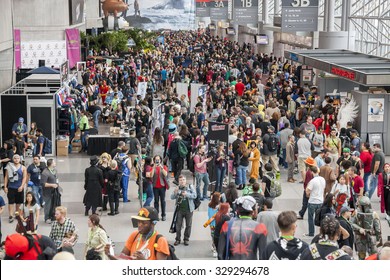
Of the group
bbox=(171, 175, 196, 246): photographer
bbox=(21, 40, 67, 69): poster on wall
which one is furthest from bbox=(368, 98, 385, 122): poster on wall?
bbox=(21, 40, 67, 69): poster on wall

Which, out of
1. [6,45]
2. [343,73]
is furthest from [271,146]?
[6,45]

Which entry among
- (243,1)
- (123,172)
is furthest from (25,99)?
(243,1)

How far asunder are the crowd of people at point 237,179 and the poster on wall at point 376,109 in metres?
1.05

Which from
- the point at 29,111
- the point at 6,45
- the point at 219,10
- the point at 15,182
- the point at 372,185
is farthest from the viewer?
the point at 219,10

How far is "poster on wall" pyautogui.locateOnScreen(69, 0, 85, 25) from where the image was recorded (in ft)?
143

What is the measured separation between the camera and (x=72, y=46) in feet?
136

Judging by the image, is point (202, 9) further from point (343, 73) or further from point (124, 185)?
point (124, 185)

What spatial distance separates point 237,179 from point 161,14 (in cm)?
5635

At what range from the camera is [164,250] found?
8.33 metres

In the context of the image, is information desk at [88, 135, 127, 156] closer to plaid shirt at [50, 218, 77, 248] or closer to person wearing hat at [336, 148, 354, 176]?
person wearing hat at [336, 148, 354, 176]

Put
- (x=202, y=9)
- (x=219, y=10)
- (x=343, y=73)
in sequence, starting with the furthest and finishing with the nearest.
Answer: (x=202, y=9)
(x=219, y=10)
(x=343, y=73)

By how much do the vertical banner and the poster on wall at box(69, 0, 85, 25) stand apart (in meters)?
26.8

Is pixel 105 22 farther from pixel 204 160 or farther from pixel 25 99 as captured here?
pixel 204 160

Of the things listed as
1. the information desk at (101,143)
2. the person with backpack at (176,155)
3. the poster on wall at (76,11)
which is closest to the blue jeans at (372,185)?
the person with backpack at (176,155)
